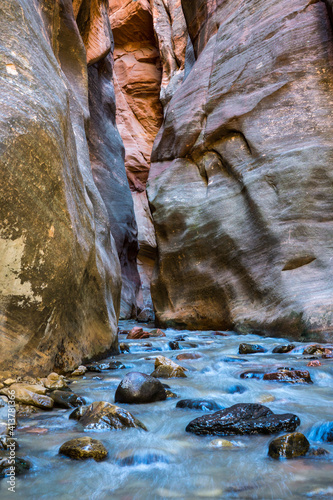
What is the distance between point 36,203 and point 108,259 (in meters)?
3.48

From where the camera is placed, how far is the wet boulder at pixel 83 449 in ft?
6.22

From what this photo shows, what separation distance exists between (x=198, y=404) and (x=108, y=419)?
0.70m

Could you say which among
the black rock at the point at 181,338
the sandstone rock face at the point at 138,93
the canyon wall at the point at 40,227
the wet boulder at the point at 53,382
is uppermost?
the sandstone rock face at the point at 138,93

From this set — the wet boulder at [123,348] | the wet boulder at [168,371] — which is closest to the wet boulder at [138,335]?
the wet boulder at [123,348]

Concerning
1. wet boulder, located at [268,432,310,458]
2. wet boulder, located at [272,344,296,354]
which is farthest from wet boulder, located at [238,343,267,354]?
wet boulder, located at [268,432,310,458]

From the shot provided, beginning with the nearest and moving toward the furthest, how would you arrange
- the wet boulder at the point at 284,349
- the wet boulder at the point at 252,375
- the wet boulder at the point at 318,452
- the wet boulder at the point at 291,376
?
the wet boulder at the point at 318,452 < the wet boulder at the point at 291,376 < the wet boulder at the point at 252,375 < the wet boulder at the point at 284,349

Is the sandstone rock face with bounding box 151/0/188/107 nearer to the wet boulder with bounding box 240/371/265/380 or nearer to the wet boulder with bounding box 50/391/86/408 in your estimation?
the wet boulder with bounding box 240/371/265/380

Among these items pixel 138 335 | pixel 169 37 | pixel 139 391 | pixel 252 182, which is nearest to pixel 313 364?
pixel 139 391

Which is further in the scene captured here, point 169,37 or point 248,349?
point 169,37

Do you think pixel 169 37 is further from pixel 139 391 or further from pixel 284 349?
pixel 139 391

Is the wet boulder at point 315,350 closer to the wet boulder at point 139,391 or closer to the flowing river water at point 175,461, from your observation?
the flowing river water at point 175,461

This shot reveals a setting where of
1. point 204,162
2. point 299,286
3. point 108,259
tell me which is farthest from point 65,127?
point 204,162

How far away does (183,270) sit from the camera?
33.7 ft

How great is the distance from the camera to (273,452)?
6.16 ft
